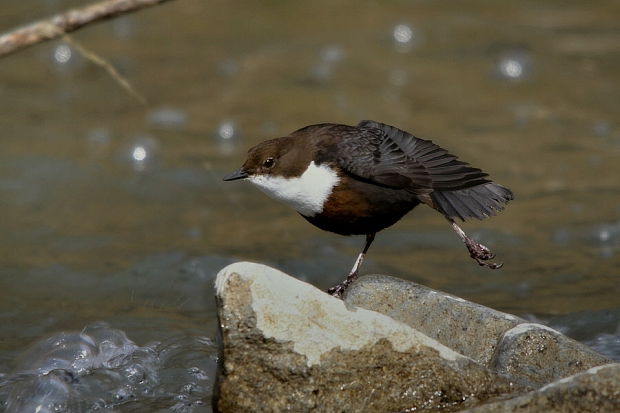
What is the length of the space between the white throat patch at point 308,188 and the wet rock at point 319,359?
0.53 meters

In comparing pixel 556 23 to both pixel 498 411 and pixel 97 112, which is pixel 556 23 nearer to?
pixel 97 112

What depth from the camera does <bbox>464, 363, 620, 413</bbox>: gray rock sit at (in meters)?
3.38

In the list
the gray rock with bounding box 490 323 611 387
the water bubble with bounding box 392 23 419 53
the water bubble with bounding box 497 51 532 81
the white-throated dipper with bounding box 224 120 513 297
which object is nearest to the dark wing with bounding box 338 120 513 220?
the white-throated dipper with bounding box 224 120 513 297

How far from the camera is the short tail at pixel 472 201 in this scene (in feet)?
15.5

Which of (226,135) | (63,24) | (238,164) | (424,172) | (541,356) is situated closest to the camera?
(541,356)

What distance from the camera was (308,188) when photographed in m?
4.43

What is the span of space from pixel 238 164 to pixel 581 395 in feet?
17.1

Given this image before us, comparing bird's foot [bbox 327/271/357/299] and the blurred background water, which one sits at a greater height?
bird's foot [bbox 327/271/357/299]

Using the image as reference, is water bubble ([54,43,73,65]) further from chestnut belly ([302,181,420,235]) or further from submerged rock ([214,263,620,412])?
submerged rock ([214,263,620,412])

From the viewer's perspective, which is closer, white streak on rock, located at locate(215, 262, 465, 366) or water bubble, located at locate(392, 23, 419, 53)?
white streak on rock, located at locate(215, 262, 465, 366)

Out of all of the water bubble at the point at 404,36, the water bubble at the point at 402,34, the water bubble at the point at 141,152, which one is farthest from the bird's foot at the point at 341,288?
the water bubble at the point at 402,34

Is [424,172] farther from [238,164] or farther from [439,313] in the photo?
[238,164]

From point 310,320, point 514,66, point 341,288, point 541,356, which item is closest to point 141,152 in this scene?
point 514,66

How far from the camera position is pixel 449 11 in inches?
436
